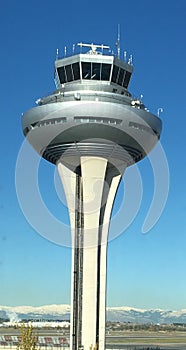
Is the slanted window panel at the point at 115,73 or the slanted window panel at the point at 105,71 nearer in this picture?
the slanted window panel at the point at 105,71

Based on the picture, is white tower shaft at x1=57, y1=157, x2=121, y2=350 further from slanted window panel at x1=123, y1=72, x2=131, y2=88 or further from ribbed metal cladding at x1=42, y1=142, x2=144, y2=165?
slanted window panel at x1=123, y1=72, x2=131, y2=88

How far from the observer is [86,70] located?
62.5 metres

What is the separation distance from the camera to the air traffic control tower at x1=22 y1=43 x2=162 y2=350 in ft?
193

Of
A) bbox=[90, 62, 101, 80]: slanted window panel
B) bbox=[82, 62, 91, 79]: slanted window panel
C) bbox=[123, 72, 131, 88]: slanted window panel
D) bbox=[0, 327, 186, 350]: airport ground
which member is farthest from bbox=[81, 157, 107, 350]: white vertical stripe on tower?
bbox=[123, 72, 131, 88]: slanted window panel

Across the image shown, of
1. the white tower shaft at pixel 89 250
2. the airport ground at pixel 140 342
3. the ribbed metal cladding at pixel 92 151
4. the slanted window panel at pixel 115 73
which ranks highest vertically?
the slanted window panel at pixel 115 73

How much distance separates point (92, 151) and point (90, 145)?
810 millimetres

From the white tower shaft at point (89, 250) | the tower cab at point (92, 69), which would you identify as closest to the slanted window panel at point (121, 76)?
the tower cab at point (92, 69)

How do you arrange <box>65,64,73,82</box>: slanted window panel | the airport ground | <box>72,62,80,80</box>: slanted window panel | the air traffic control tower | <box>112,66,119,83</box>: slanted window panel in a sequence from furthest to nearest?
the airport ground
<box>65,64,73,82</box>: slanted window panel
<box>72,62,80,80</box>: slanted window panel
<box>112,66,119,83</box>: slanted window panel
the air traffic control tower

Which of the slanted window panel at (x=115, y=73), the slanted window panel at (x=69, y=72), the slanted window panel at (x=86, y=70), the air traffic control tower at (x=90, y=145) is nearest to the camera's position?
the air traffic control tower at (x=90, y=145)

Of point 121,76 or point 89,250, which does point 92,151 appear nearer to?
point 121,76

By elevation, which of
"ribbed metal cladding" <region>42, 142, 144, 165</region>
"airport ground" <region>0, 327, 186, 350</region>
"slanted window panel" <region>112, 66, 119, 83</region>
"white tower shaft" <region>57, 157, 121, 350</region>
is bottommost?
"airport ground" <region>0, 327, 186, 350</region>

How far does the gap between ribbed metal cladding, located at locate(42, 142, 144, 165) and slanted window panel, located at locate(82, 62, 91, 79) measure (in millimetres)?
7818

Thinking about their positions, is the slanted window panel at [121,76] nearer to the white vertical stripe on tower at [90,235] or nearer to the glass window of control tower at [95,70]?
the glass window of control tower at [95,70]

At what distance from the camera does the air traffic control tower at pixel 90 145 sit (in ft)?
193
